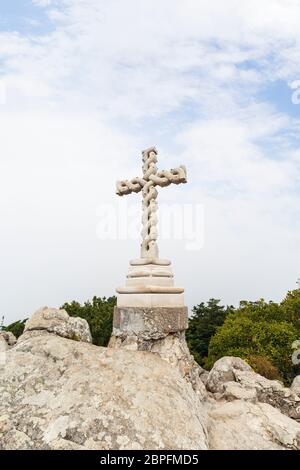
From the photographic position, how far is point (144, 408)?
13.4ft

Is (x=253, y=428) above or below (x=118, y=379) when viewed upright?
below

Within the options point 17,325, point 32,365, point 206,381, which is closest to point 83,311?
point 17,325

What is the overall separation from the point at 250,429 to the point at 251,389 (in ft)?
5.29

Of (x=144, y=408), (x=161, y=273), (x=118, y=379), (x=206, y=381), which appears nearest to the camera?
(x=144, y=408)

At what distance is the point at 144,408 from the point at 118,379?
553mm

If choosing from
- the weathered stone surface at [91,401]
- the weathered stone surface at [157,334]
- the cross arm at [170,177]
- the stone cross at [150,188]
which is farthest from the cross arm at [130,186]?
the weathered stone surface at [91,401]

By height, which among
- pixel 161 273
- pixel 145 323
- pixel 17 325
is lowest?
pixel 17 325

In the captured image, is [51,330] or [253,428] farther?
[51,330]

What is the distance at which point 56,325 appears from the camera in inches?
240

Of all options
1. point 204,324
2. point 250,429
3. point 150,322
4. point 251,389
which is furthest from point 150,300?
point 204,324

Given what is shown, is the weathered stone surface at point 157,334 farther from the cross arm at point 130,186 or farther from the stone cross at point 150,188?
the cross arm at point 130,186
